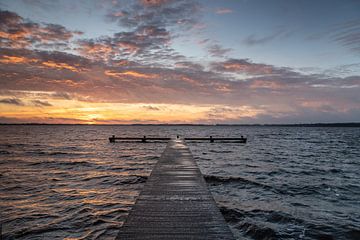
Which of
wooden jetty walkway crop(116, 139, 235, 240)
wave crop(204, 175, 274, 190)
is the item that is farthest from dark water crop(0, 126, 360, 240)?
wooden jetty walkway crop(116, 139, 235, 240)

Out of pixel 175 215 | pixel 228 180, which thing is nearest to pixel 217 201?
pixel 228 180

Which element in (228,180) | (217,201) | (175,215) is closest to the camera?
(175,215)

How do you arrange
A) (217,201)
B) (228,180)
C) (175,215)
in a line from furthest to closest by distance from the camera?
(228,180)
(217,201)
(175,215)

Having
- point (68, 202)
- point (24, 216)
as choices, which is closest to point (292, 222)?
point (68, 202)

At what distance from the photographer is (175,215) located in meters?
5.41

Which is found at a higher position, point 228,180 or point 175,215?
point 175,215

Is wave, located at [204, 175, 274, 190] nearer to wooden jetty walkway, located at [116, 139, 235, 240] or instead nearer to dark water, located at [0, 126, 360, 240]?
dark water, located at [0, 126, 360, 240]

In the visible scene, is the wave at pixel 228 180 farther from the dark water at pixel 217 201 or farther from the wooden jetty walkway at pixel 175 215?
the wooden jetty walkway at pixel 175 215

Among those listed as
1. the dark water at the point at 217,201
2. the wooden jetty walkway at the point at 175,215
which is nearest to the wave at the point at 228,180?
the dark water at the point at 217,201

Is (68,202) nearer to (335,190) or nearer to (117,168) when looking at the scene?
(117,168)

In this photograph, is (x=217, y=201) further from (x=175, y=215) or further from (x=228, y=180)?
(x=175, y=215)

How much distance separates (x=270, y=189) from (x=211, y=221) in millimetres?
8525

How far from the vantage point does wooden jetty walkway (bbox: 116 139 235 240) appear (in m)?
4.54

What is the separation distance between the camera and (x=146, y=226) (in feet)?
15.8
